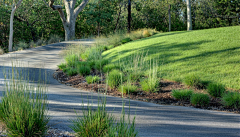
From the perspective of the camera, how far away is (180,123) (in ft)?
13.8

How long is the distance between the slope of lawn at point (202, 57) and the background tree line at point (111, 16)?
880 cm

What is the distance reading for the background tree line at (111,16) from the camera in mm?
19719

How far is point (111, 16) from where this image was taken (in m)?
28.2

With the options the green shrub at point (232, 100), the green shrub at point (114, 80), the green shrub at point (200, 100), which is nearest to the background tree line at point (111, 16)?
the green shrub at point (114, 80)

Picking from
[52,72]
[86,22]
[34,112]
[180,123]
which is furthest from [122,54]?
[86,22]

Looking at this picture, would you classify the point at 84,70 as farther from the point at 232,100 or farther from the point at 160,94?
the point at 232,100

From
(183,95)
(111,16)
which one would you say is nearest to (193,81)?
(183,95)

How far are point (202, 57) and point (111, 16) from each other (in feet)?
70.6

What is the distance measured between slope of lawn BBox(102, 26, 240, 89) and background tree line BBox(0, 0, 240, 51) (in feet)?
28.9

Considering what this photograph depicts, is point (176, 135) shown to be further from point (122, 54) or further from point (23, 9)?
point (23, 9)

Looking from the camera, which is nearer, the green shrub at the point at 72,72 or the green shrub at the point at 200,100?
the green shrub at the point at 200,100

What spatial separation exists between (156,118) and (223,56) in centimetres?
524

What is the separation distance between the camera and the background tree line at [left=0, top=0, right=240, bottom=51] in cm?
1972

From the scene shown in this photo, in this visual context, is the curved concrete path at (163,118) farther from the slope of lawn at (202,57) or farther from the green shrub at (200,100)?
the slope of lawn at (202,57)
